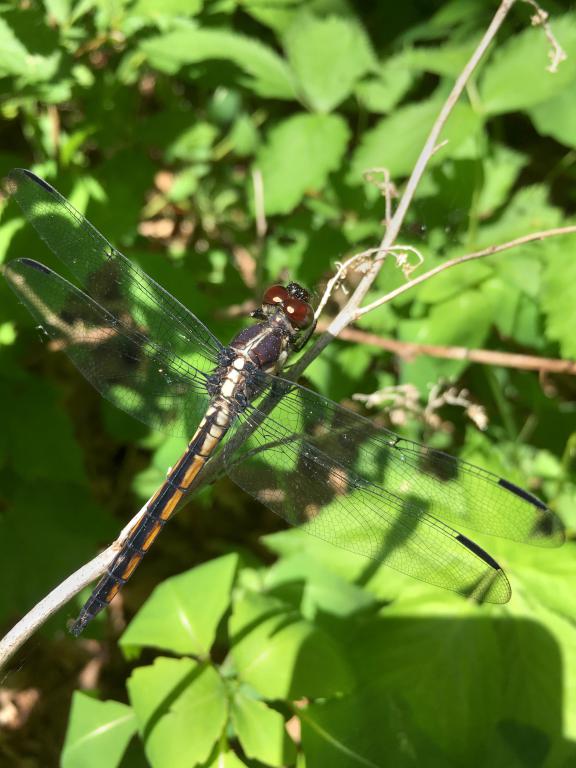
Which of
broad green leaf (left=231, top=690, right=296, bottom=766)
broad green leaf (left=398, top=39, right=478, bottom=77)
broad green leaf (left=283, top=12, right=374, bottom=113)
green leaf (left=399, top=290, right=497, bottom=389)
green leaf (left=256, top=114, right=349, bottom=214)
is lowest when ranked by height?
broad green leaf (left=231, top=690, right=296, bottom=766)

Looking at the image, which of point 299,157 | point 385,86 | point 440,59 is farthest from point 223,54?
point 440,59

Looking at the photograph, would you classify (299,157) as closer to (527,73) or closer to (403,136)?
(403,136)

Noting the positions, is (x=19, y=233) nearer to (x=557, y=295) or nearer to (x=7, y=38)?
(x=7, y=38)

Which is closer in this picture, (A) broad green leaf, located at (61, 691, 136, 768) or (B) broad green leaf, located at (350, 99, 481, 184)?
(A) broad green leaf, located at (61, 691, 136, 768)

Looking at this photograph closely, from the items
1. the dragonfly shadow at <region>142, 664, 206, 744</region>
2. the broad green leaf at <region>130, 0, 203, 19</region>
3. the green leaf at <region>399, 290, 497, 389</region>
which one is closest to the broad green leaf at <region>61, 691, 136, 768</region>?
the dragonfly shadow at <region>142, 664, 206, 744</region>

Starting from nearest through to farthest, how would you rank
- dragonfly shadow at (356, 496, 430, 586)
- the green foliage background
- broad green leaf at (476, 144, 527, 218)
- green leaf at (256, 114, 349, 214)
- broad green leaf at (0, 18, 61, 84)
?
dragonfly shadow at (356, 496, 430, 586) → the green foliage background → broad green leaf at (0, 18, 61, 84) → green leaf at (256, 114, 349, 214) → broad green leaf at (476, 144, 527, 218)

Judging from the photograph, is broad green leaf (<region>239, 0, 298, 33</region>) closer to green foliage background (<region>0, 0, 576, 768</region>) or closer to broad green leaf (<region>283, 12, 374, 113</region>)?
green foliage background (<region>0, 0, 576, 768</region>)

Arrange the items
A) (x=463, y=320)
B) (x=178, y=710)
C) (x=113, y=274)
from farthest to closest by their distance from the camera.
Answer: (x=463, y=320) → (x=113, y=274) → (x=178, y=710)
